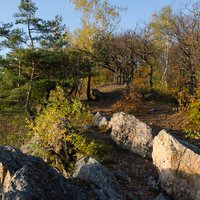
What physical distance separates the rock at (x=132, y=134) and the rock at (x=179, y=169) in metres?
2.24

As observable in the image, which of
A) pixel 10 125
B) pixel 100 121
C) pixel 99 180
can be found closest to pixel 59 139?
pixel 99 180

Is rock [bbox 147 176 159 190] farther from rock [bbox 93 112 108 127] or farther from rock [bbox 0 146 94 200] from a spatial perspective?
rock [bbox 93 112 108 127]

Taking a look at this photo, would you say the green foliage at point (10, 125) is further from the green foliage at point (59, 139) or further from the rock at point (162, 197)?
the rock at point (162, 197)

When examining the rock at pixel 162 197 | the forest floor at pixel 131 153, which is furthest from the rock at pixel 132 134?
the rock at pixel 162 197

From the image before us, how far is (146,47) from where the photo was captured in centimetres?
2884

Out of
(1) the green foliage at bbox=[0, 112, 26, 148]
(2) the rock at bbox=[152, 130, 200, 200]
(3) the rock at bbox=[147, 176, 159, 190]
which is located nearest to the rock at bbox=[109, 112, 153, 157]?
(3) the rock at bbox=[147, 176, 159, 190]

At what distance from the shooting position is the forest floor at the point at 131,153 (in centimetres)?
1011

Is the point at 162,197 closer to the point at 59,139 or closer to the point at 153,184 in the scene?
the point at 153,184

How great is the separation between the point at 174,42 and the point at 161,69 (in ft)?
33.1

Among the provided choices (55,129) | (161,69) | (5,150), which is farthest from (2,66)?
(161,69)

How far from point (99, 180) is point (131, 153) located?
17.4 feet

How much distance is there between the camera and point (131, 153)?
13.2 metres

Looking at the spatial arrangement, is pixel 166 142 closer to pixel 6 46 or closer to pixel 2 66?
pixel 2 66

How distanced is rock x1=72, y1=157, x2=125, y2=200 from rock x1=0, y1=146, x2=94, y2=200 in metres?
0.52
